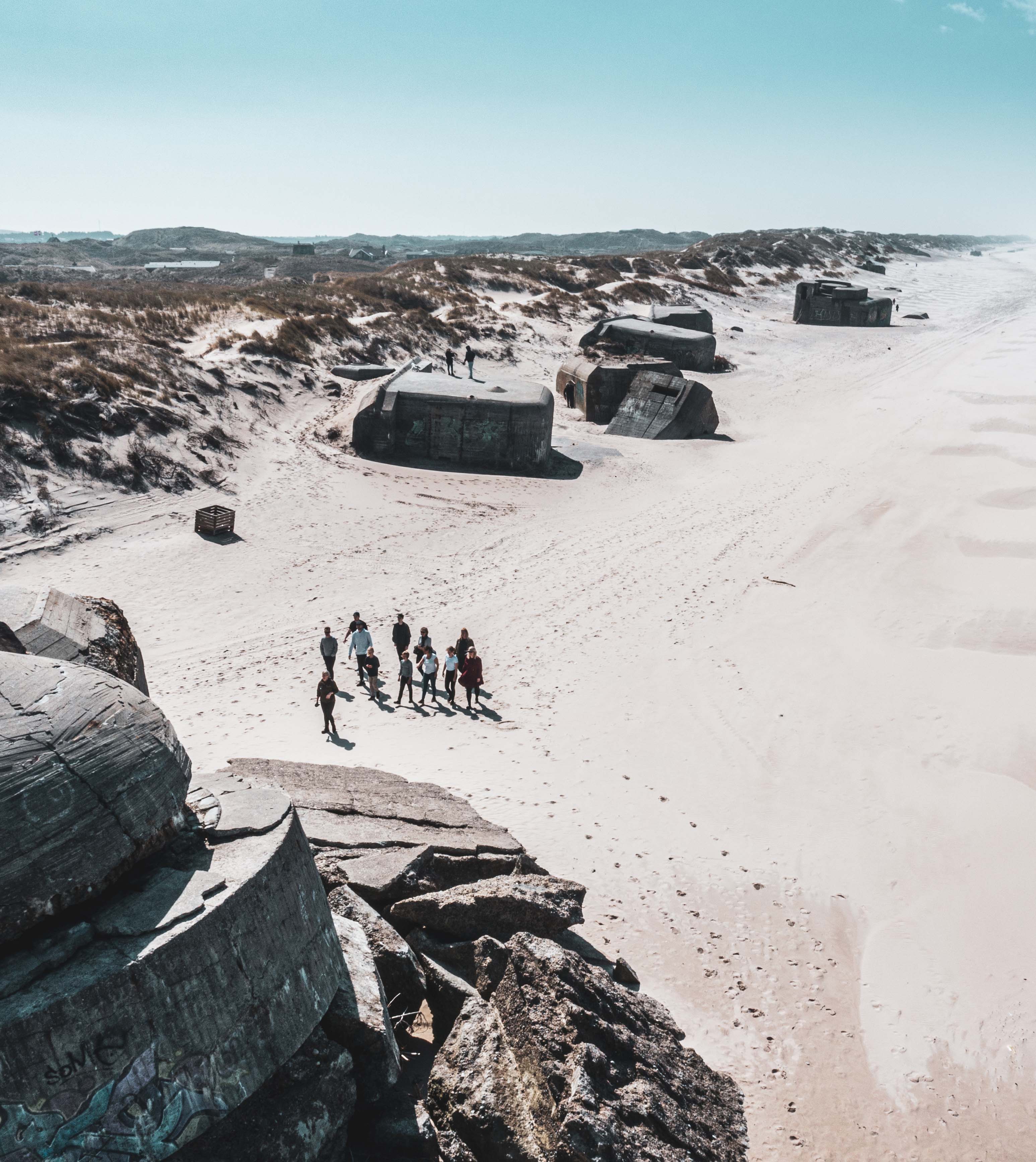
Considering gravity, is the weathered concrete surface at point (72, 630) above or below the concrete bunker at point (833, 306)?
above

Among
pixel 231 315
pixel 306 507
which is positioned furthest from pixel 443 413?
pixel 231 315

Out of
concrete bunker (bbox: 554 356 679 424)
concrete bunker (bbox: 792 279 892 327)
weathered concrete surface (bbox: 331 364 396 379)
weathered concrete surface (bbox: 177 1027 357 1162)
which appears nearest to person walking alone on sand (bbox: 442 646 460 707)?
weathered concrete surface (bbox: 177 1027 357 1162)

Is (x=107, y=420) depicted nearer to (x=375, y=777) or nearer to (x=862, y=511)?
(x=375, y=777)

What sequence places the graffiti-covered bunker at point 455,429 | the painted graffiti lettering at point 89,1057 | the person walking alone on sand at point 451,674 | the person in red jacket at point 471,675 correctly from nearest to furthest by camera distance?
1. the painted graffiti lettering at point 89,1057
2. the person in red jacket at point 471,675
3. the person walking alone on sand at point 451,674
4. the graffiti-covered bunker at point 455,429

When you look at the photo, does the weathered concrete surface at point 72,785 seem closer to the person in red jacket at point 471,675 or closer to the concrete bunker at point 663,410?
the person in red jacket at point 471,675

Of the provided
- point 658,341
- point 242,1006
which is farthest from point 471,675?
point 658,341

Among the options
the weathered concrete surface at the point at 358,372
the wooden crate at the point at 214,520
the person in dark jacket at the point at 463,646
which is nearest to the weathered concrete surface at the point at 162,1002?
the person in dark jacket at the point at 463,646
